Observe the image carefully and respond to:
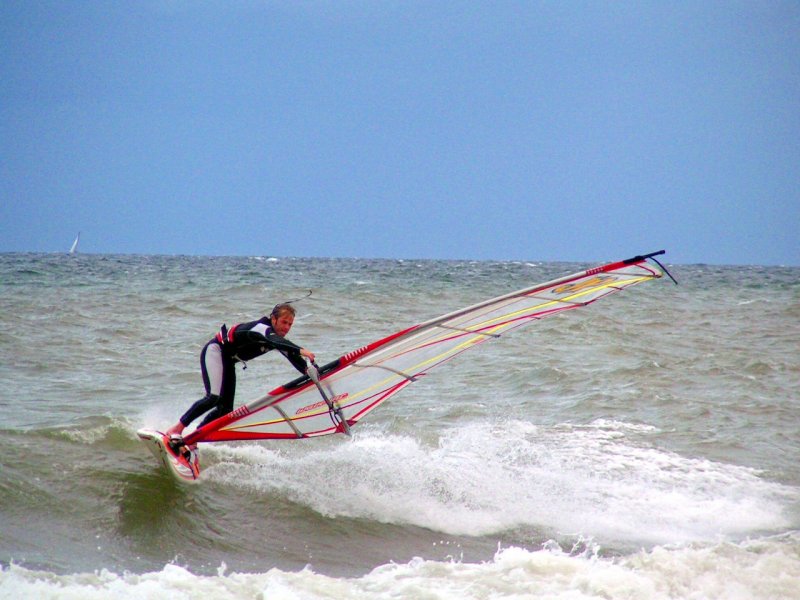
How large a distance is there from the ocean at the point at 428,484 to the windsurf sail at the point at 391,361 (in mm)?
501

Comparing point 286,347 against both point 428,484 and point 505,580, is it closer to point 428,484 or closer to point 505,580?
point 428,484

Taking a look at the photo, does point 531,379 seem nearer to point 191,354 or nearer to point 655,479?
point 655,479

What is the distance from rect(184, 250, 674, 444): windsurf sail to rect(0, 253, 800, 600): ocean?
50cm

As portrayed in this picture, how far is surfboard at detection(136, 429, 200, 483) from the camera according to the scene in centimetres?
556

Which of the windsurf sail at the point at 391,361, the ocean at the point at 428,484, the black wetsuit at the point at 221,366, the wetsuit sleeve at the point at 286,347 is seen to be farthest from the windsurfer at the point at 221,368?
the ocean at the point at 428,484

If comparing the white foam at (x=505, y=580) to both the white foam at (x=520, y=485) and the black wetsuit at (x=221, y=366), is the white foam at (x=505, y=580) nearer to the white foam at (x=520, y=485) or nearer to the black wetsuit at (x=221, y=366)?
the white foam at (x=520, y=485)

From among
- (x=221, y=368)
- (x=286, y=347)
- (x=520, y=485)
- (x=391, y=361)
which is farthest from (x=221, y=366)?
(x=520, y=485)

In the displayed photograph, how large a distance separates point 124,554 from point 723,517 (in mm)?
4047

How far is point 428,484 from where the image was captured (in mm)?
6008

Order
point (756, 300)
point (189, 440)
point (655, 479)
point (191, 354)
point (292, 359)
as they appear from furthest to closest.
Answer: point (756, 300) < point (191, 354) < point (655, 479) < point (189, 440) < point (292, 359)

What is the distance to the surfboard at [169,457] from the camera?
556cm

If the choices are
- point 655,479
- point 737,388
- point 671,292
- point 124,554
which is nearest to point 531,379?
point 737,388

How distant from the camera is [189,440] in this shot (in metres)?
5.64

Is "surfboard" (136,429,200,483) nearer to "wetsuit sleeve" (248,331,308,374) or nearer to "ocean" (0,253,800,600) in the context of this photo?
"ocean" (0,253,800,600)
